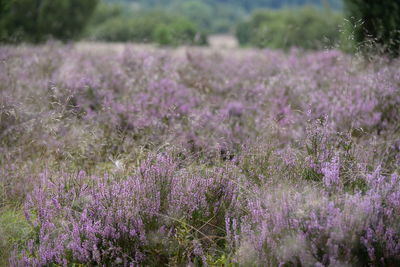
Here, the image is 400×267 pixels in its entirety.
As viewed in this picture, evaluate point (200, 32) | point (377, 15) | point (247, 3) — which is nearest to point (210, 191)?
point (377, 15)

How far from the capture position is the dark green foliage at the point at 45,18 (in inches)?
520

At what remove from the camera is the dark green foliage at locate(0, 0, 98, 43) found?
1322 centimetres

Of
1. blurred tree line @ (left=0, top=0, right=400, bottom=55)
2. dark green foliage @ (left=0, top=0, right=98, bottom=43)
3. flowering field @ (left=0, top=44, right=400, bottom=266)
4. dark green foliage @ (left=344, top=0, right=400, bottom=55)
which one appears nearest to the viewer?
flowering field @ (left=0, top=44, right=400, bottom=266)

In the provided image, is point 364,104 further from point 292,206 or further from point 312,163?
point 292,206

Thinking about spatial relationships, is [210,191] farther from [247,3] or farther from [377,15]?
[247,3]

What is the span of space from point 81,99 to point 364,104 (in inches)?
132

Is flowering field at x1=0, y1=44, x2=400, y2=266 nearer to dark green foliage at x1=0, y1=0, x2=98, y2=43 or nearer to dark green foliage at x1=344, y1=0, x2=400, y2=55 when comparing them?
dark green foliage at x1=344, y1=0, x2=400, y2=55

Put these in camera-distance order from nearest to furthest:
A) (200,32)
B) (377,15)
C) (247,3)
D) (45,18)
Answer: (377,15), (45,18), (200,32), (247,3)

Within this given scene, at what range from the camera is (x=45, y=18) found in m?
14.0

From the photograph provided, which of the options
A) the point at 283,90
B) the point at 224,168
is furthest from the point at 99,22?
the point at 224,168

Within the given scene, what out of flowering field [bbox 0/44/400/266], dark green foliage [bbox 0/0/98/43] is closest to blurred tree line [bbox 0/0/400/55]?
dark green foliage [bbox 0/0/98/43]

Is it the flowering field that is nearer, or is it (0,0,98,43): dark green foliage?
the flowering field

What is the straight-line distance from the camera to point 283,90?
5.96 m

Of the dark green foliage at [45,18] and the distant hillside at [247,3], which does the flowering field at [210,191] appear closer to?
the dark green foliage at [45,18]
